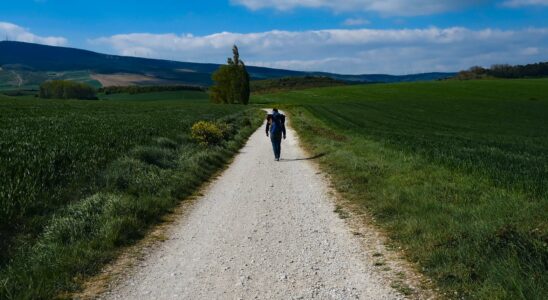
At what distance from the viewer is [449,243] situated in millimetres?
6562

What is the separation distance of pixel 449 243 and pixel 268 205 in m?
4.57

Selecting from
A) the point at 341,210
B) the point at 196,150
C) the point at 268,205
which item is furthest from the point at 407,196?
the point at 196,150

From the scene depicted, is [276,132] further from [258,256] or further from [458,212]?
[258,256]

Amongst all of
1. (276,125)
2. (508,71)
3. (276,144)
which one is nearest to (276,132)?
(276,125)

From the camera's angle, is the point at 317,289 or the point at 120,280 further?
the point at 120,280

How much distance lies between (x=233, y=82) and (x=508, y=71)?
10745cm

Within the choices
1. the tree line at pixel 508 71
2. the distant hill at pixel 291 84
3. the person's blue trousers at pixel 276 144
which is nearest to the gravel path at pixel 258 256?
the person's blue trousers at pixel 276 144

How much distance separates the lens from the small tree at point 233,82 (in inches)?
3782

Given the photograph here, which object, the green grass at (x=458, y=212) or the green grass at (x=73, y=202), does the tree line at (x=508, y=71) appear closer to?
the green grass at (x=458, y=212)

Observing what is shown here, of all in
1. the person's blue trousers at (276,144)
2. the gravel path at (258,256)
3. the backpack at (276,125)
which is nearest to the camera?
the gravel path at (258,256)

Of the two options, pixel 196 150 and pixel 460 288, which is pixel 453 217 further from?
pixel 196 150

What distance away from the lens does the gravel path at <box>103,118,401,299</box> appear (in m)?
5.50

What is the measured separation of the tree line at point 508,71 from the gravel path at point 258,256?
526ft

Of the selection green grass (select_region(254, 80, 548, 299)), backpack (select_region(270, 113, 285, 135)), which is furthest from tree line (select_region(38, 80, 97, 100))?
green grass (select_region(254, 80, 548, 299))
